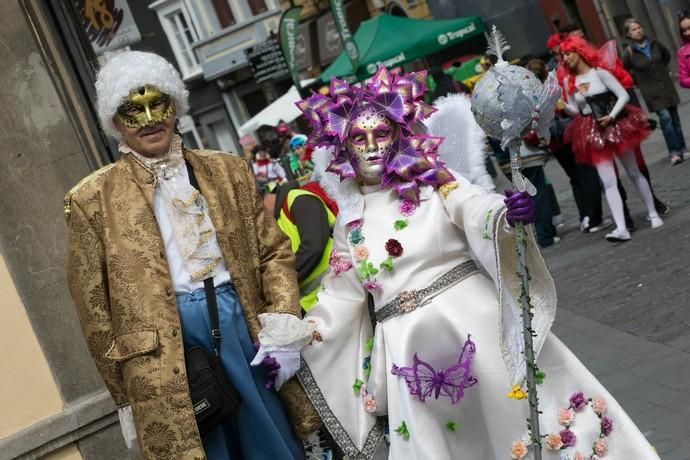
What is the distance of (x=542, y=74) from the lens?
11055mm

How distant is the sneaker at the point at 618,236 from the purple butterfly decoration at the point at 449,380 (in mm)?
5659

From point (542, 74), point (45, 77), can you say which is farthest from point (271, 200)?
point (542, 74)

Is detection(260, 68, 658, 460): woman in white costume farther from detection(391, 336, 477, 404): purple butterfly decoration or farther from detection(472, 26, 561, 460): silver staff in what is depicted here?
detection(472, 26, 561, 460): silver staff

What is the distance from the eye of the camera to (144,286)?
175 inches

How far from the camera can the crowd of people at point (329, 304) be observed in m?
4.46

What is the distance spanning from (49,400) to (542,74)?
6614mm

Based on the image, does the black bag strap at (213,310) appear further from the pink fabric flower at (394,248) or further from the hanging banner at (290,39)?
the hanging banner at (290,39)

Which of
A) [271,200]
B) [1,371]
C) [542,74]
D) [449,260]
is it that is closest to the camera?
[449,260]

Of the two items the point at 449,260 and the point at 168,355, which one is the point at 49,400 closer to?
the point at 168,355

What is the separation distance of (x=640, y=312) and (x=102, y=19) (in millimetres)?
3679

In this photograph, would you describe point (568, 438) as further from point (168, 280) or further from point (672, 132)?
point (672, 132)

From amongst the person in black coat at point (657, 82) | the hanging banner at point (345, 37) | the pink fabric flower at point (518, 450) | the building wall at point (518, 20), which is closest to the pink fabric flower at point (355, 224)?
the pink fabric flower at point (518, 450)

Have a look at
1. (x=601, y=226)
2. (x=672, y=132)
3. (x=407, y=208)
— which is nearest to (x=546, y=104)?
(x=407, y=208)

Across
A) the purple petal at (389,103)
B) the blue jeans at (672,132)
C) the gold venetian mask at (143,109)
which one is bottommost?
the blue jeans at (672,132)
